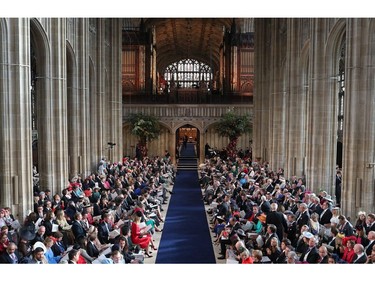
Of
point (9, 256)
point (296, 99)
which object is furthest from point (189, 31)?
point (9, 256)

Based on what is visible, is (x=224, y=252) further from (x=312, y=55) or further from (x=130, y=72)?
(x=130, y=72)

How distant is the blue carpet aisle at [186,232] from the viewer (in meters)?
10.4

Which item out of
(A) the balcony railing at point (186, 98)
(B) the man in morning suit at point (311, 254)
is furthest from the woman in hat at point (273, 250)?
(A) the balcony railing at point (186, 98)

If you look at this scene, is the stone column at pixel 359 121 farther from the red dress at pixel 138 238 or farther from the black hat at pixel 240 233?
the red dress at pixel 138 238

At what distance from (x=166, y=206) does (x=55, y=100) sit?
5504 mm

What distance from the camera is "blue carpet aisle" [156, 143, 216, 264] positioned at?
10.4m

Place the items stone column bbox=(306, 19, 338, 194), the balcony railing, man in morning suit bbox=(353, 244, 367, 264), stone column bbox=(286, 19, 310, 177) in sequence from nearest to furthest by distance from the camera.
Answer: man in morning suit bbox=(353, 244, 367, 264)
stone column bbox=(306, 19, 338, 194)
stone column bbox=(286, 19, 310, 177)
the balcony railing

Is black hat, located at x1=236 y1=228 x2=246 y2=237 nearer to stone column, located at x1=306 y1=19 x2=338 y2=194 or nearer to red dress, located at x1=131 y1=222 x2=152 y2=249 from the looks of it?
red dress, located at x1=131 y1=222 x2=152 y2=249

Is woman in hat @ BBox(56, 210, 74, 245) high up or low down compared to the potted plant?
down

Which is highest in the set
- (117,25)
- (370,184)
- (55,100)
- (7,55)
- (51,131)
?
(117,25)

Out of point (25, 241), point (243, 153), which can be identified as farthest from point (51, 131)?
point (243, 153)

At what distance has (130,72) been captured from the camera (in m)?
35.9

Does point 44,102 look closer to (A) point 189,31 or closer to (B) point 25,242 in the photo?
(B) point 25,242

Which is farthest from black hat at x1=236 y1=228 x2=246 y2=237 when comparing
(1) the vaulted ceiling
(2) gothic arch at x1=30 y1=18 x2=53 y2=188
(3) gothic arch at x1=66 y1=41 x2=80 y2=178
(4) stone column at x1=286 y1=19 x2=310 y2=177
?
(1) the vaulted ceiling
